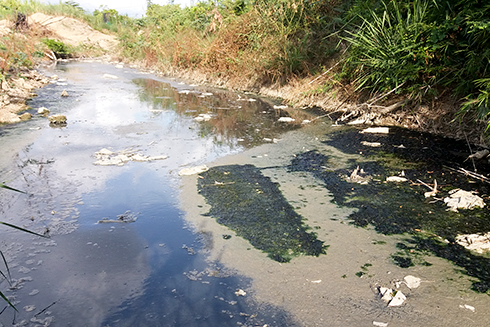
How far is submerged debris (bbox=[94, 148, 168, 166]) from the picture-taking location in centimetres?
352

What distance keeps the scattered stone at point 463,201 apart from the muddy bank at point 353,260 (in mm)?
71

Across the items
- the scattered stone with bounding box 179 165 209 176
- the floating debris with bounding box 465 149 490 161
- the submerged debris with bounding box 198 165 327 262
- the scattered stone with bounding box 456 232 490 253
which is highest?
the floating debris with bounding box 465 149 490 161

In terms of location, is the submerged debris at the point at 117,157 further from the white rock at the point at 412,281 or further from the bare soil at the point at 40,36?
the white rock at the point at 412,281

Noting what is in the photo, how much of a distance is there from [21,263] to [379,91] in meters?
4.98

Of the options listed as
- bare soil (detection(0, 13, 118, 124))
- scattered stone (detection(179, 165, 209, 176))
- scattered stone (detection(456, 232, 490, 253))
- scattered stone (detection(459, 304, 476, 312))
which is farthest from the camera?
bare soil (detection(0, 13, 118, 124))

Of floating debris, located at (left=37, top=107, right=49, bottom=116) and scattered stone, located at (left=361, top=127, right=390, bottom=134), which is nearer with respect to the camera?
scattered stone, located at (left=361, top=127, right=390, bottom=134)

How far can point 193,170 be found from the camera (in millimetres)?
3326

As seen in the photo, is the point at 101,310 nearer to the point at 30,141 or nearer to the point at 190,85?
the point at 30,141

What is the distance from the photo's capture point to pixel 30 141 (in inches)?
164

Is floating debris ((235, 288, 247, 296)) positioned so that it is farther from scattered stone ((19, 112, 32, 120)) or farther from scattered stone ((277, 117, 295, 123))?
scattered stone ((19, 112, 32, 120))

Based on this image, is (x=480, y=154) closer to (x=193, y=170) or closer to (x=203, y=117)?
(x=193, y=170)

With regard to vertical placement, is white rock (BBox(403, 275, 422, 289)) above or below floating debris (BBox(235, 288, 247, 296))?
above

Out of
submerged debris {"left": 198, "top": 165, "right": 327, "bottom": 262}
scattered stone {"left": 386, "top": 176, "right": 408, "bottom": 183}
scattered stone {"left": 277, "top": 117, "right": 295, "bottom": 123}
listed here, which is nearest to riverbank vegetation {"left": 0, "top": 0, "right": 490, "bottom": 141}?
scattered stone {"left": 277, "top": 117, "right": 295, "bottom": 123}

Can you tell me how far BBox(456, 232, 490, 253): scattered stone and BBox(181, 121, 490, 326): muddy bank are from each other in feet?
0.23
